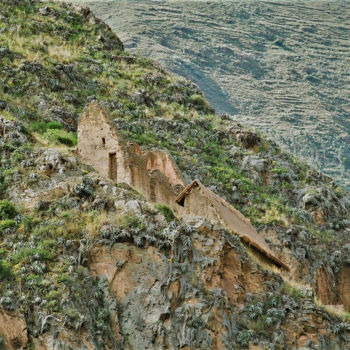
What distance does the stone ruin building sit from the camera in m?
29.0

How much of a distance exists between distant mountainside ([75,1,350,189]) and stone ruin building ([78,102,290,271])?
8207cm

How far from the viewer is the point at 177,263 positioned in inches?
966

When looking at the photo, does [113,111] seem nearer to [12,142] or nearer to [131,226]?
[12,142]

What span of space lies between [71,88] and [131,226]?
70.6ft

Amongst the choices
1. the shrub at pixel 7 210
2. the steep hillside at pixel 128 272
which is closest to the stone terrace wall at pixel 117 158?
the steep hillside at pixel 128 272

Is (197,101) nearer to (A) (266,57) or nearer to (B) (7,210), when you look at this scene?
(B) (7,210)

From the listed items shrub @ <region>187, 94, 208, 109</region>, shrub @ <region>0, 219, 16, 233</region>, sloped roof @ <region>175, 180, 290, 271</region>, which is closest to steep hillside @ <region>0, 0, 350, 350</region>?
shrub @ <region>0, 219, 16, 233</region>

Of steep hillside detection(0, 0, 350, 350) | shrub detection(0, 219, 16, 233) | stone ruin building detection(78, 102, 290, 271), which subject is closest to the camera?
steep hillside detection(0, 0, 350, 350)

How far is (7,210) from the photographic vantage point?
25.2 metres

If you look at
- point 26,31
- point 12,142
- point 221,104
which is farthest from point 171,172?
point 221,104

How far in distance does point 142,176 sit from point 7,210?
6.40 meters

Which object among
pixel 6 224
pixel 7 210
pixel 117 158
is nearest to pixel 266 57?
pixel 117 158

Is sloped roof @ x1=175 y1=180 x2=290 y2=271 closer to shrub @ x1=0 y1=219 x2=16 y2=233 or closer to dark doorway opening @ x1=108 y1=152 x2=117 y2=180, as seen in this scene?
dark doorway opening @ x1=108 y1=152 x2=117 y2=180

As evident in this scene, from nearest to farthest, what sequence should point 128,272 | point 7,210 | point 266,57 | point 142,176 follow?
point 128,272
point 7,210
point 142,176
point 266,57
